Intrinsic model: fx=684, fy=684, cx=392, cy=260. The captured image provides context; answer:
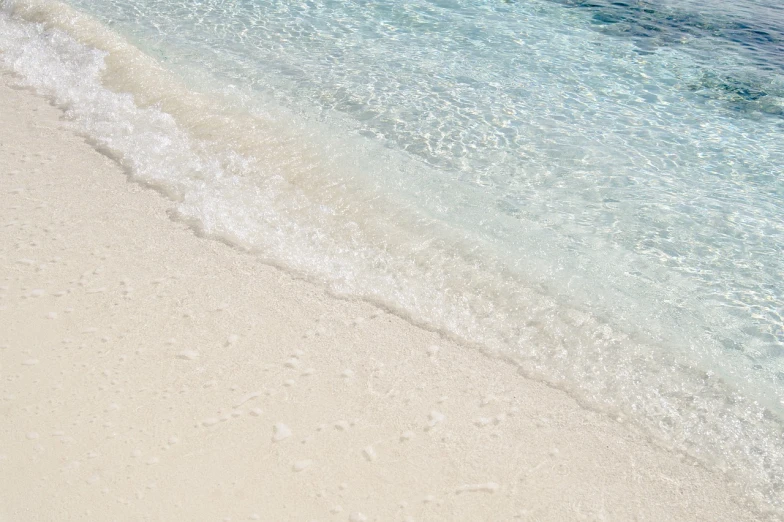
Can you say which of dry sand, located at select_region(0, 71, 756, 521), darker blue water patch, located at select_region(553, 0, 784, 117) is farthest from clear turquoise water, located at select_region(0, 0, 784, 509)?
dry sand, located at select_region(0, 71, 756, 521)

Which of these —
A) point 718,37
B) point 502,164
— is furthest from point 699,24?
point 502,164

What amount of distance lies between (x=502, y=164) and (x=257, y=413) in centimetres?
318

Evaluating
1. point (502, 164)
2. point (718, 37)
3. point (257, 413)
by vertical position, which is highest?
point (718, 37)

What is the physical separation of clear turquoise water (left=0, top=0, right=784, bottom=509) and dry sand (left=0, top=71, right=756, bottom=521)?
262 mm

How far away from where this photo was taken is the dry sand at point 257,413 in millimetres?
2900

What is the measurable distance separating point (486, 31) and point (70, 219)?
5494 millimetres

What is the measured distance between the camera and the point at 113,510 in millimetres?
2770

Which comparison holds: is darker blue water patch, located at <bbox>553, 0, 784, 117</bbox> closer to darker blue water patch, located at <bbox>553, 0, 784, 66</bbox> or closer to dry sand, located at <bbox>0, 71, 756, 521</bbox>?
darker blue water patch, located at <bbox>553, 0, 784, 66</bbox>

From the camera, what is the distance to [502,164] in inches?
220

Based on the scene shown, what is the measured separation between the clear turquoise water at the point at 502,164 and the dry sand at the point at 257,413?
0.86 ft

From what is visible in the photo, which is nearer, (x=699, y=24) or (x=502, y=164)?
(x=502, y=164)

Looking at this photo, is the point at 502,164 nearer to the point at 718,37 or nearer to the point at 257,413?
the point at 257,413

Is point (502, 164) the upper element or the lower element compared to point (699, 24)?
lower

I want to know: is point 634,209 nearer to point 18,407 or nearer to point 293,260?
point 293,260
